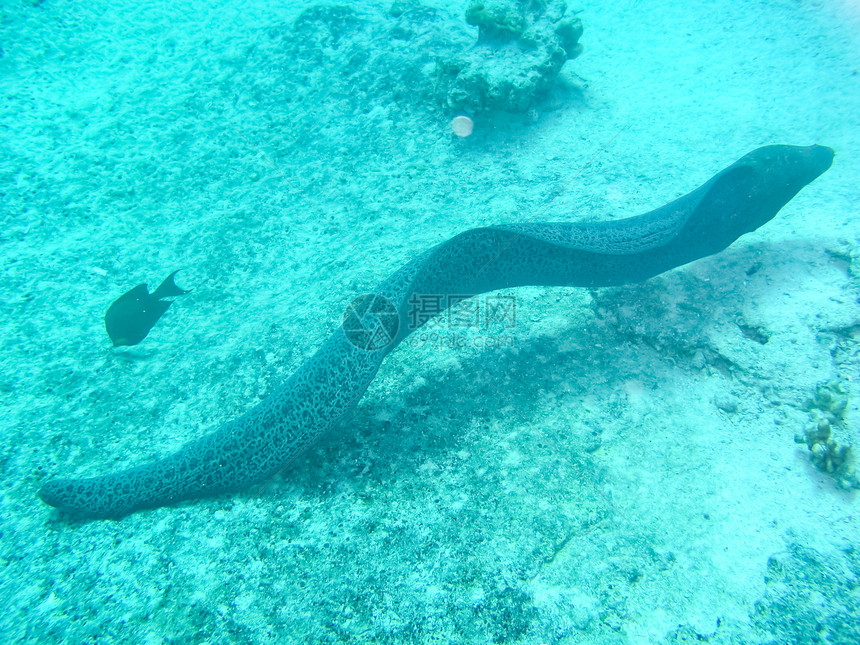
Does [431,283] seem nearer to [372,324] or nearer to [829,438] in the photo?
[372,324]

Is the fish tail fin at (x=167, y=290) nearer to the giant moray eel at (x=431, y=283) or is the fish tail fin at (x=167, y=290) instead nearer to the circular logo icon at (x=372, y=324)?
the giant moray eel at (x=431, y=283)

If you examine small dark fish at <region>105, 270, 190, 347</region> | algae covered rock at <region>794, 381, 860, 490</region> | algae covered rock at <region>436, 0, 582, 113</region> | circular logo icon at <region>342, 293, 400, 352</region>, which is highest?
algae covered rock at <region>436, 0, 582, 113</region>

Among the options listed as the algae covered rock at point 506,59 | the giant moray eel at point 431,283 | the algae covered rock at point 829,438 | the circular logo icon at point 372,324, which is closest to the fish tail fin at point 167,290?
the giant moray eel at point 431,283

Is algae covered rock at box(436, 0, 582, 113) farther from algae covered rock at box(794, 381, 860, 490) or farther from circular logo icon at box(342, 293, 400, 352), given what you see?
algae covered rock at box(794, 381, 860, 490)

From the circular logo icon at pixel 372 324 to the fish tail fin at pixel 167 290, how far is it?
9.83 ft

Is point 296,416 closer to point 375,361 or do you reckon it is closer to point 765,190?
point 375,361

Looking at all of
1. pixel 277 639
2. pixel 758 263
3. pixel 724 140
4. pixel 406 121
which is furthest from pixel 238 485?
pixel 724 140

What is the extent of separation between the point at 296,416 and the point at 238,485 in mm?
645

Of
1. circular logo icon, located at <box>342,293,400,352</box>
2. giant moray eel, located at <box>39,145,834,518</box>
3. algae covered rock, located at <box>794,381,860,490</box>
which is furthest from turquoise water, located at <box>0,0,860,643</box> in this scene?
circular logo icon, located at <box>342,293,400,352</box>

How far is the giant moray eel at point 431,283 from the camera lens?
2.66 meters

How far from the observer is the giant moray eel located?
266cm

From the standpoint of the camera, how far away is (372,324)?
2705mm

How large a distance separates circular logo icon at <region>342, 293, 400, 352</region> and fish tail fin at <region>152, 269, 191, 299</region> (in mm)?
2995

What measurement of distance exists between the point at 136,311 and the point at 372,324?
11.3 ft
